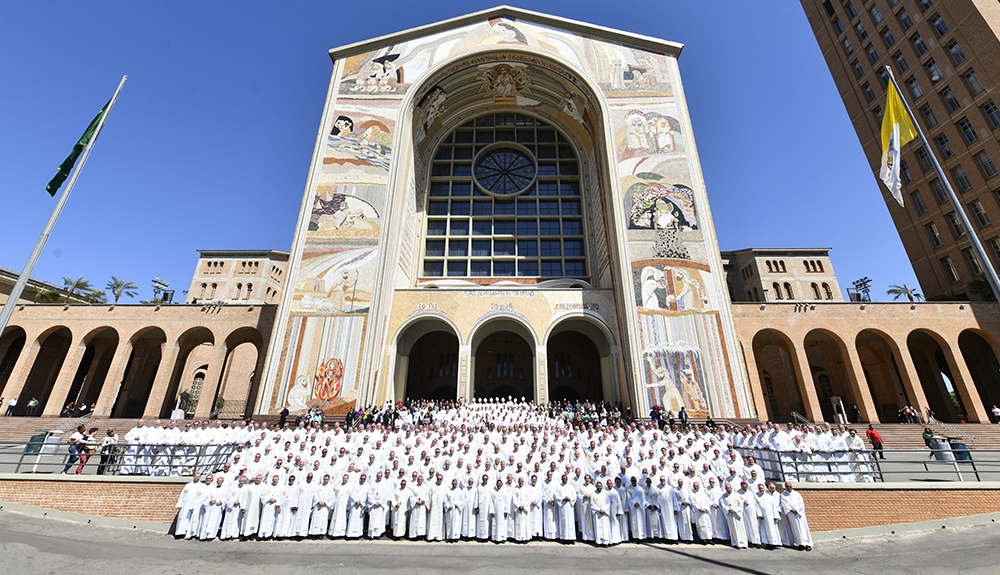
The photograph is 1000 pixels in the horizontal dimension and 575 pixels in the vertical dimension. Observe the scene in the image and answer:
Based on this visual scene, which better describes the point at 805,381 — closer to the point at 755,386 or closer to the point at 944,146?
the point at 755,386

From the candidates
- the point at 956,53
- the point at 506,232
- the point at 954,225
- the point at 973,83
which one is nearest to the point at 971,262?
the point at 954,225

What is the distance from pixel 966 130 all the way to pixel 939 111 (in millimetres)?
2043

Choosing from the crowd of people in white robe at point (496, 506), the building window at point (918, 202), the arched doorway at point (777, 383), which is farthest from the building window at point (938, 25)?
the crowd of people in white robe at point (496, 506)

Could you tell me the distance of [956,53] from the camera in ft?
85.7

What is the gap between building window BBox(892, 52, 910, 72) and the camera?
29380 mm

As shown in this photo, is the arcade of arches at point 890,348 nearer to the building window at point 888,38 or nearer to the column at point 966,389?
the column at point 966,389

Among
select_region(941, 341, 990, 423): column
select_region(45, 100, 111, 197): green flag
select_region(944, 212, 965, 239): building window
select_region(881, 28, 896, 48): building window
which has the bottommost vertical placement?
select_region(941, 341, 990, 423): column

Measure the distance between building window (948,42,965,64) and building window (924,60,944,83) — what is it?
0.86 meters

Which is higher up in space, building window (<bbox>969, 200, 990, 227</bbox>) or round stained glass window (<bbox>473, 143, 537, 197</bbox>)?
round stained glass window (<bbox>473, 143, 537, 197</bbox>)

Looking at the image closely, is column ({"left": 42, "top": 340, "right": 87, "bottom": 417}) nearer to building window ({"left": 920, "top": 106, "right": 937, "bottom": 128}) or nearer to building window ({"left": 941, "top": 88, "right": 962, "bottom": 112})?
building window ({"left": 920, "top": 106, "right": 937, "bottom": 128})

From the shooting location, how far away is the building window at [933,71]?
27.1 m

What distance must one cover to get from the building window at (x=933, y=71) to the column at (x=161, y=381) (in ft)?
162

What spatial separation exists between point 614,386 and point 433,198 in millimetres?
17343

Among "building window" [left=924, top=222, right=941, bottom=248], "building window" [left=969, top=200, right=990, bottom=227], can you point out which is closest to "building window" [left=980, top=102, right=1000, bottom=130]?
"building window" [left=969, top=200, right=990, bottom=227]
